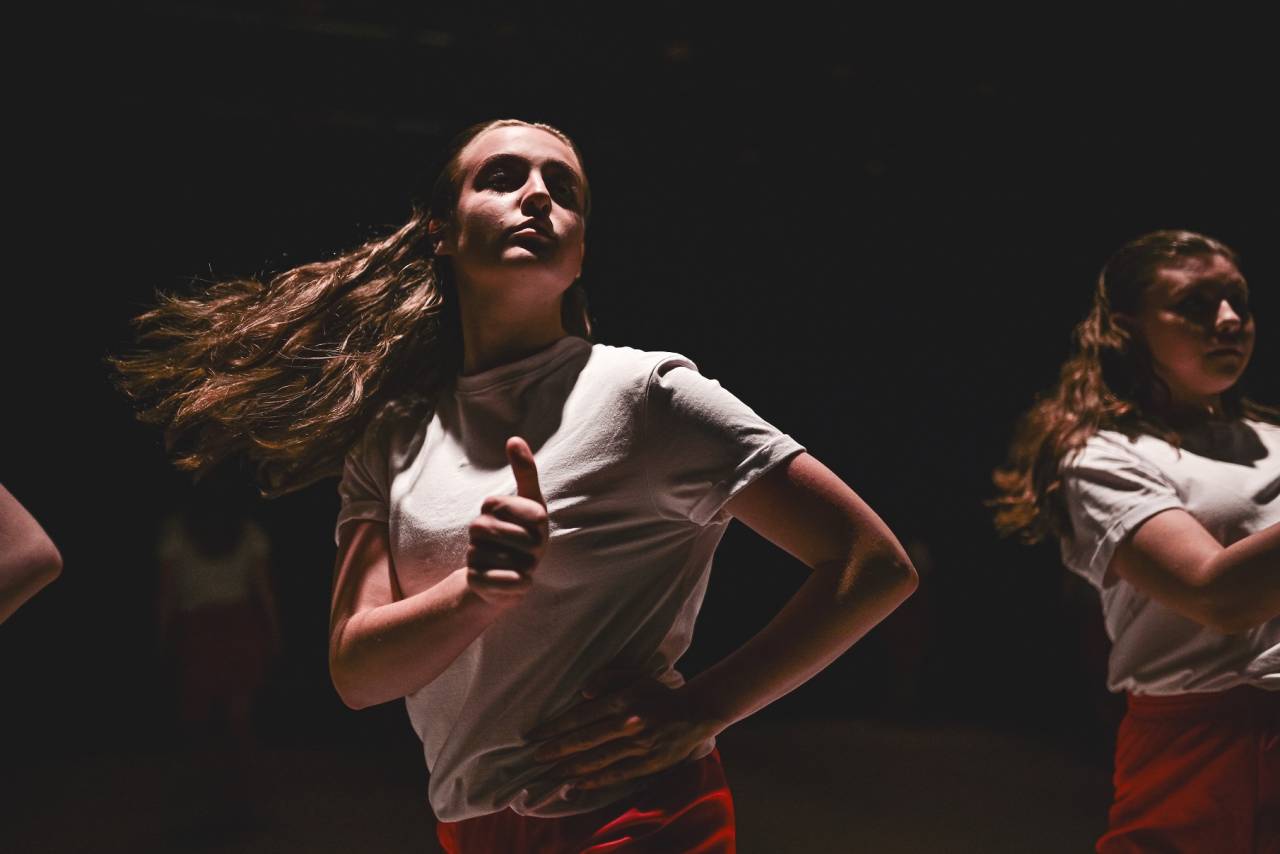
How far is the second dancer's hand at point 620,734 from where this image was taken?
1119 millimetres

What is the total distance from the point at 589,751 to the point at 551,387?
425 mm

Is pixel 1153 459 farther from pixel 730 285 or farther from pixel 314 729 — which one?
pixel 314 729

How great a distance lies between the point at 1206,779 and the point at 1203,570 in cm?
32

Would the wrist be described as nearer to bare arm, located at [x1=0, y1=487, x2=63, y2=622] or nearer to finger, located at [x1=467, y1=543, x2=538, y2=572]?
finger, located at [x1=467, y1=543, x2=538, y2=572]

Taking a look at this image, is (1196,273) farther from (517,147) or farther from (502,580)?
(502,580)

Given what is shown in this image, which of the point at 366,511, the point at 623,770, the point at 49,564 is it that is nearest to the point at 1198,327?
the point at 623,770

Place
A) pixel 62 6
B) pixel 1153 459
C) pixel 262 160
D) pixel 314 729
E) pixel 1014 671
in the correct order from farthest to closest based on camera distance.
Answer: pixel 1014 671 → pixel 314 729 → pixel 262 160 → pixel 62 6 → pixel 1153 459

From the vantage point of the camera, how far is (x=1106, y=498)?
1.70 m

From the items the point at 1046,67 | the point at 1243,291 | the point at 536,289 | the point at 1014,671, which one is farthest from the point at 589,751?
the point at 1014,671

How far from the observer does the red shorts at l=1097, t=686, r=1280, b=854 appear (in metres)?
1.55

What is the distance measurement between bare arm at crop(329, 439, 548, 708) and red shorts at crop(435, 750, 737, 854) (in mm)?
185

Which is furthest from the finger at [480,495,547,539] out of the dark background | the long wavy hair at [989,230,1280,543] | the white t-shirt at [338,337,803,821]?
the dark background

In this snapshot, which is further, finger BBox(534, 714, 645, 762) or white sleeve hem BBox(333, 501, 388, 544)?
white sleeve hem BBox(333, 501, 388, 544)

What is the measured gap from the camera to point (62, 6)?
2.90 metres
